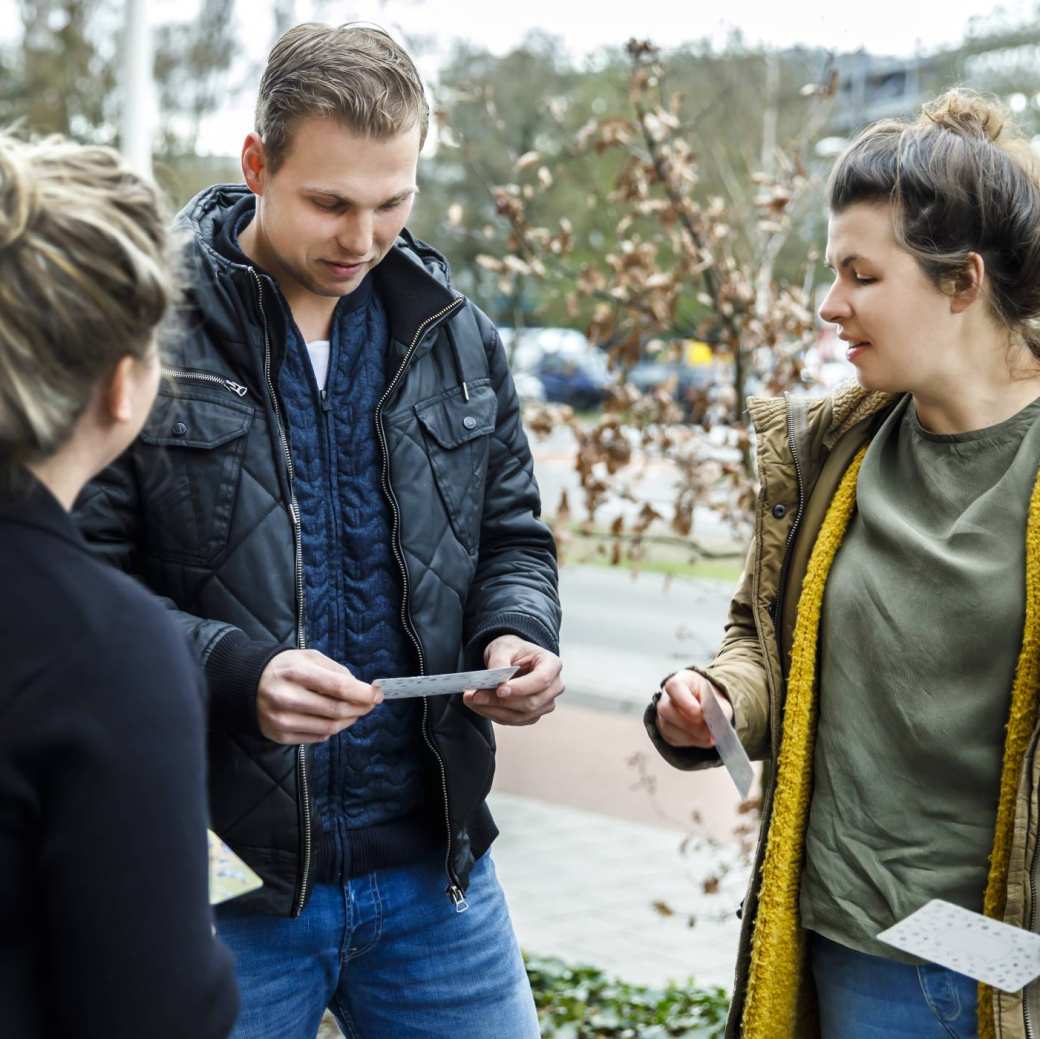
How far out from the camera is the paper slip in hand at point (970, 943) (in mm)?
1894

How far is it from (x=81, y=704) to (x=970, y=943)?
1222 mm

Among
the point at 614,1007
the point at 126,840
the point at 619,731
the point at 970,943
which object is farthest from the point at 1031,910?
the point at 619,731

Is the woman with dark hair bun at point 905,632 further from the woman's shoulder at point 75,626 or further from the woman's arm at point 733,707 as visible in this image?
the woman's shoulder at point 75,626

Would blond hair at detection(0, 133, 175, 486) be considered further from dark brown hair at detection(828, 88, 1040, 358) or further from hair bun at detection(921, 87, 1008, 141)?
hair bun at detection(921, 87, 1008, 141)

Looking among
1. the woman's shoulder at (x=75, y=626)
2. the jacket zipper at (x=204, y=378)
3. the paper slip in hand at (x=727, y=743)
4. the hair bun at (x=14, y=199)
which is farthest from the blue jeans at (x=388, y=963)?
the hair bun at (x=14, y=199)

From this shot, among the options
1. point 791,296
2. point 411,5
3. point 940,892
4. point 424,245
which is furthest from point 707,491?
point 411,5

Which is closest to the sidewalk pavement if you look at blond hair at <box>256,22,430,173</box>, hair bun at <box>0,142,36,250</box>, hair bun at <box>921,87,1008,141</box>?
hair bun at <box>921,87,1008,141</box>

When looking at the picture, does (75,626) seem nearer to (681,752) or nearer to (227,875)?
(227,875)

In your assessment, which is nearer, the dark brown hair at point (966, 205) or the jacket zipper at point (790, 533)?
the dark brown hair at point (966, 205)

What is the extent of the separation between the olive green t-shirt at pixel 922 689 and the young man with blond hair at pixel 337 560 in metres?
0.47

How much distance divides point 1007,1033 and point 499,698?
846mm

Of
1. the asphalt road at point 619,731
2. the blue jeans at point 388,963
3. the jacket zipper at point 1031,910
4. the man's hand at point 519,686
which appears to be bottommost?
the asphalt road at point 619,731

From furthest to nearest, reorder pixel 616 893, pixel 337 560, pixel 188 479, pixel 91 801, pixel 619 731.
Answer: pixel 619 731, pixel 616 893, pixel 337 560, pixel 188 479, pixel 91 801

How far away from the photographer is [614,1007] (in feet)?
14.5
